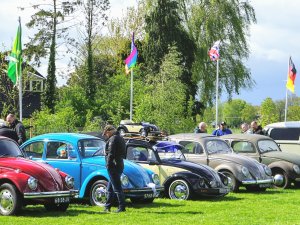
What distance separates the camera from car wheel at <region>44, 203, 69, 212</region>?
12.8 meters

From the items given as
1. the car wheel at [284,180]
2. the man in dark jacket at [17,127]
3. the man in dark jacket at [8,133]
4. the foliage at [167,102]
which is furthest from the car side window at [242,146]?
the foliage at [167,102]

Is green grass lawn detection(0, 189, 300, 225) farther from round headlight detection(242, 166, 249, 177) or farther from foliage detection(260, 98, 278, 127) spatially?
foliage detection(260, 98, 278, 127)

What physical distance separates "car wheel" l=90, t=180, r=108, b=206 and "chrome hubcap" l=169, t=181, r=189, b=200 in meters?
2.44

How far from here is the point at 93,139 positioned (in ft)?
48.9

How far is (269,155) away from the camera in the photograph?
19938 mm

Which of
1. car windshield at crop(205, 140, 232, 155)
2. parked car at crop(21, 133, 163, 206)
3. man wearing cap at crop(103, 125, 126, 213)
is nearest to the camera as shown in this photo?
man wearing cap at crop(103, 125, 126, 213)

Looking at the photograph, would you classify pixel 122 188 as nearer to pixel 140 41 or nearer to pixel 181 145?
pixel 181 145

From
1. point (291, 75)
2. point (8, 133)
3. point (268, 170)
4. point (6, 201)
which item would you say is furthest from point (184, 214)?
point (291, 75)

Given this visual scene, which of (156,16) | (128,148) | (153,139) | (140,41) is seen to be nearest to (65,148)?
(128,148)

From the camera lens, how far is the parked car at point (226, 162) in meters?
17.5

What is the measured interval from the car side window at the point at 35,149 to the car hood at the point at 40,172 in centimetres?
214

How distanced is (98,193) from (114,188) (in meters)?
1.32

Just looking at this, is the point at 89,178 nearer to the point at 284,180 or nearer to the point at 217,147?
the point at 217,147

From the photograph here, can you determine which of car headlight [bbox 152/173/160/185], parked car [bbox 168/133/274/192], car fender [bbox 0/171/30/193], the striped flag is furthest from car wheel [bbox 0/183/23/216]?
the striped flag
